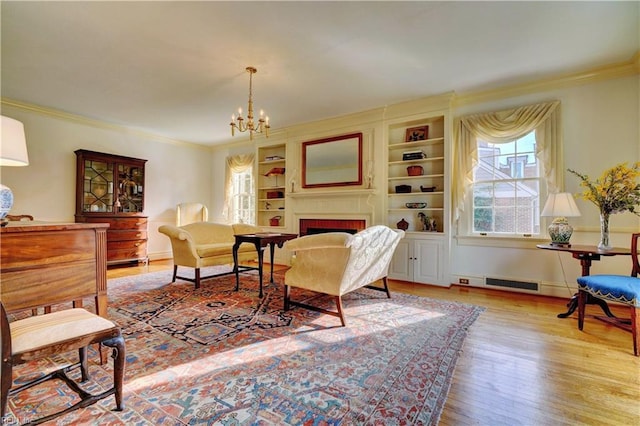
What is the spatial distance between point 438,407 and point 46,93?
5858mm

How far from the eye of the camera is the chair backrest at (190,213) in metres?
6.34

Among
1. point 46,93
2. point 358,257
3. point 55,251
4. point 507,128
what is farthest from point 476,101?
point 46,93

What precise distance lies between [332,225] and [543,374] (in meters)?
3.54

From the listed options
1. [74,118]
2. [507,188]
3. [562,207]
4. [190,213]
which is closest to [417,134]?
[507,188]

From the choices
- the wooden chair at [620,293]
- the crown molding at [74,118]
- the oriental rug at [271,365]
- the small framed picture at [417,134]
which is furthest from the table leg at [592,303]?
the crown molding at [74,118]

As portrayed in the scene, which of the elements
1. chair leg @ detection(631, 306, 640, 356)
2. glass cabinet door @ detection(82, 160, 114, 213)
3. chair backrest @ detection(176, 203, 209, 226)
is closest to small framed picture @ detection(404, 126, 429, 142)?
chair leg @ detection(631, 306, 640, 356)

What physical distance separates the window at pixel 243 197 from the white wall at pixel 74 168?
882 mm

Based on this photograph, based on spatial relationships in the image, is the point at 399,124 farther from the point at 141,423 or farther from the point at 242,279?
the point at 141,423

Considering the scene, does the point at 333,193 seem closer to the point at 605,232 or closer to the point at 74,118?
the point at 605,232

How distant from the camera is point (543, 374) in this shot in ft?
5.99

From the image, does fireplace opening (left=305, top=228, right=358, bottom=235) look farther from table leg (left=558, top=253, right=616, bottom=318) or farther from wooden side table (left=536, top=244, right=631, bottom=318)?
table leg (left=558, top=253, right=616, bottom=318)

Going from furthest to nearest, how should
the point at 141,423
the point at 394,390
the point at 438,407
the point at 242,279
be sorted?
the point at 242,279 < the point at 394,390 < the point at 438,407 < the point at 141,423

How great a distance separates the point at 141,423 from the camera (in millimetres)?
1365

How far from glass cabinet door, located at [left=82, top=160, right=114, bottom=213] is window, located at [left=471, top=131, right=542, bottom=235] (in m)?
6.23
